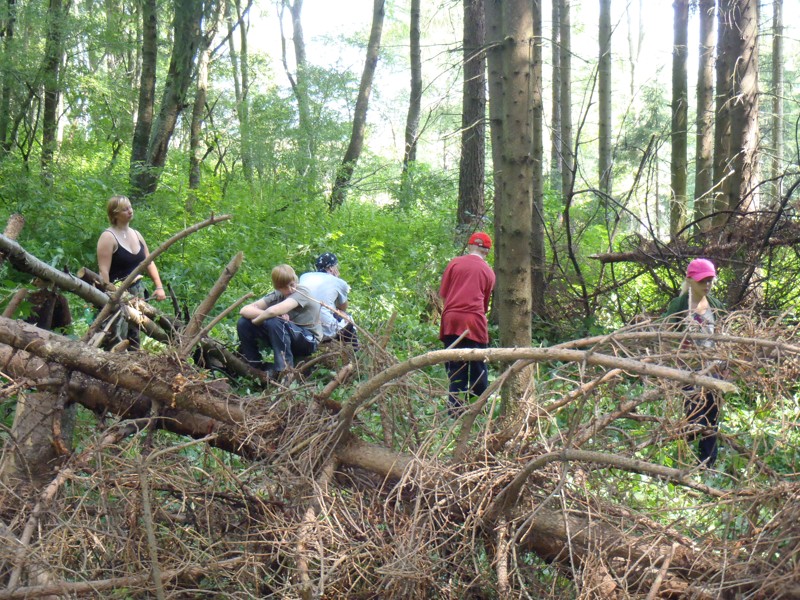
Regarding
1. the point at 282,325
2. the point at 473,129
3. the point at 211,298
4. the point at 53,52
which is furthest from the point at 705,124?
the point at 53,52

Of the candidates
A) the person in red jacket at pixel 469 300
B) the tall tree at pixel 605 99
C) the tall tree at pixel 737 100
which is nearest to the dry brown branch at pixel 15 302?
the person in red jacket at pixel 469 300

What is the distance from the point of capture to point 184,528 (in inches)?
131

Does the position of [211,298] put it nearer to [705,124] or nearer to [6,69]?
[705,124]

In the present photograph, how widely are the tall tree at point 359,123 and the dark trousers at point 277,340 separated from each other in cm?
773

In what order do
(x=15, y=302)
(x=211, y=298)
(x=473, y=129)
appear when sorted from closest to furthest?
(x=211, y=298) → (x=15, y=302) → (x=473, y=129)

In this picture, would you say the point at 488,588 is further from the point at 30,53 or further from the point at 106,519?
the point at 30,53

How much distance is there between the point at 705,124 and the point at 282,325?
25.9 ft

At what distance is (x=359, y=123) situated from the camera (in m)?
16.3

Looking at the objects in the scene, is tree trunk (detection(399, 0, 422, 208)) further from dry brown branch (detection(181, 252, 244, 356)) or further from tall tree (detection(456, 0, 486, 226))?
dry brown branch (detection(181, 252, 244, 356))

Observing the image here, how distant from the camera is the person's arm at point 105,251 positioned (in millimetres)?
5320

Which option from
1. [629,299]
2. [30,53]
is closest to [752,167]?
[629,299]

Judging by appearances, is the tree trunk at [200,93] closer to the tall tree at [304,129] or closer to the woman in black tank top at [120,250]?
the tall tree at [304,129]

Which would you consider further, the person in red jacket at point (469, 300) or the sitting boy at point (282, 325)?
the person in red jacket at point (469, 300)

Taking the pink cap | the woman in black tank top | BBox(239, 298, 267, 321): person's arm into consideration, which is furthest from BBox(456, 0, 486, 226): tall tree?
the woman in black tank top
